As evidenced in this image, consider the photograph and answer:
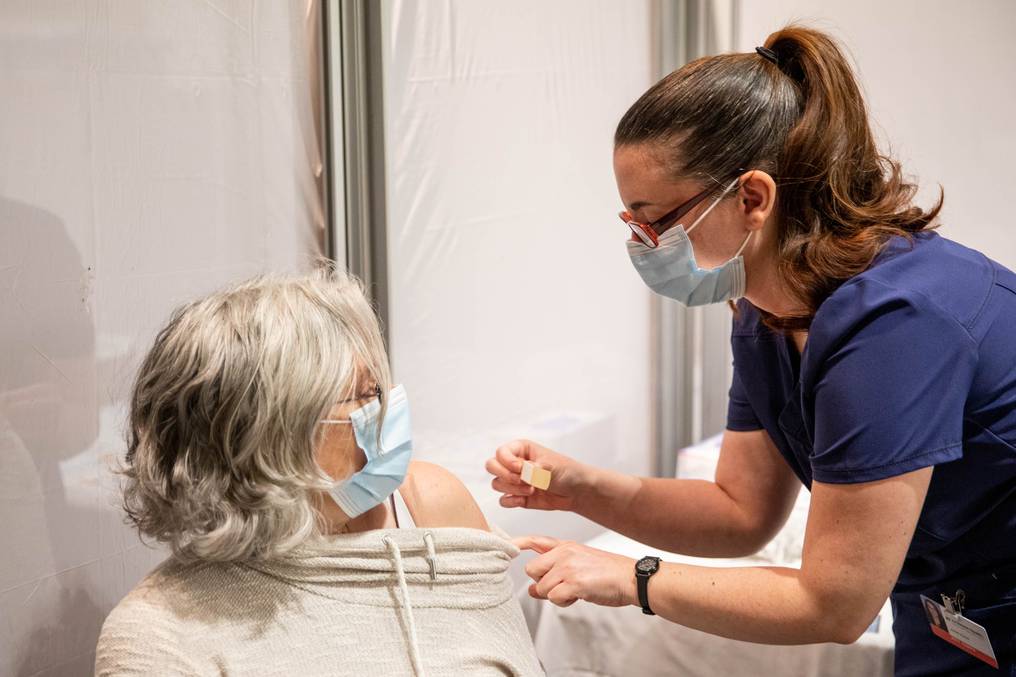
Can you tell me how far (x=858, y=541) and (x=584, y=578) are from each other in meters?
0.37

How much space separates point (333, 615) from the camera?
1345 mm

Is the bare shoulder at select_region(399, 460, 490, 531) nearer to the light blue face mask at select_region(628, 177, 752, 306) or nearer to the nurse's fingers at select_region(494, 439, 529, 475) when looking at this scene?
the nurse's fingers at select_region(494, 439, 529, 475)

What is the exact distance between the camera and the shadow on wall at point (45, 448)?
1.48m

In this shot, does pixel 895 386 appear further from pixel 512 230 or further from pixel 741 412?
pixel 512 230

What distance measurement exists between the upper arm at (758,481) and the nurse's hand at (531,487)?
0.80ft

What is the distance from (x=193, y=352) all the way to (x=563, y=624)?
120 cm

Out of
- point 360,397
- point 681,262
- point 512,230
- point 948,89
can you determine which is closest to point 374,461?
point 360,397

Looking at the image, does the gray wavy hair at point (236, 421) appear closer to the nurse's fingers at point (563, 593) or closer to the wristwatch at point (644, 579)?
the nurse's fingers at point (563, 593)

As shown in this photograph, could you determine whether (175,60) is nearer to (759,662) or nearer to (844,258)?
(844,258)

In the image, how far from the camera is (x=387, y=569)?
1.38 m

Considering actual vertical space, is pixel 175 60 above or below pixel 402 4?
below

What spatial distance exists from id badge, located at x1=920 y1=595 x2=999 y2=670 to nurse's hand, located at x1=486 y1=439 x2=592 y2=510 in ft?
1.82

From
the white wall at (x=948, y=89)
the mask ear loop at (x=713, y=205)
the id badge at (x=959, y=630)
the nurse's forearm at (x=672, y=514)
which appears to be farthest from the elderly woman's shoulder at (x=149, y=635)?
the white wall at (x=948, y=89)

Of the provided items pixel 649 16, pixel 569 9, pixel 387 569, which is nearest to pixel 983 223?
pixel 649 16
